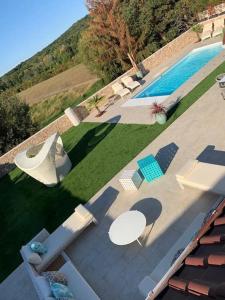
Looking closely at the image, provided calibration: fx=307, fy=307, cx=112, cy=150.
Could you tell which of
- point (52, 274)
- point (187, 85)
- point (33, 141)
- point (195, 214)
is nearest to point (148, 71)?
point (187, 85)

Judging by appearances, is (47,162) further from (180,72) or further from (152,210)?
(180,72)

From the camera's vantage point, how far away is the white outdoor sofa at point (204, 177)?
32.9 ft

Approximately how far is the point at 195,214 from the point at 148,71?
70.7 feet

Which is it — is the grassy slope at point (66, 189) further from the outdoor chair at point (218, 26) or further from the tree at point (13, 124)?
the outdoor chair at point (218, 26)

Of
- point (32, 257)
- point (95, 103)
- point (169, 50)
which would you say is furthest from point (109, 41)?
point (32, 257)

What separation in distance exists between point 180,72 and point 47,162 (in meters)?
15.3

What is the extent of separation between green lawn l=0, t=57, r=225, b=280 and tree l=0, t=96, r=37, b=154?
5246 mm

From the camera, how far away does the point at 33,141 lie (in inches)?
987

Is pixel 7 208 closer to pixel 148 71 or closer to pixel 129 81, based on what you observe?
pixel 129 81

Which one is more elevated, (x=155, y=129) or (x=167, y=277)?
(x=167, y=277)

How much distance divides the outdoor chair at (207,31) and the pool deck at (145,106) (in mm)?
947

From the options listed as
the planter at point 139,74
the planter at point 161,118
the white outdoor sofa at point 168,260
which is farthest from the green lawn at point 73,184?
the planter at point 139,74

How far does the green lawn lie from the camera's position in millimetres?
14328

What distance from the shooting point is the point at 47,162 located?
16031 millimetres
